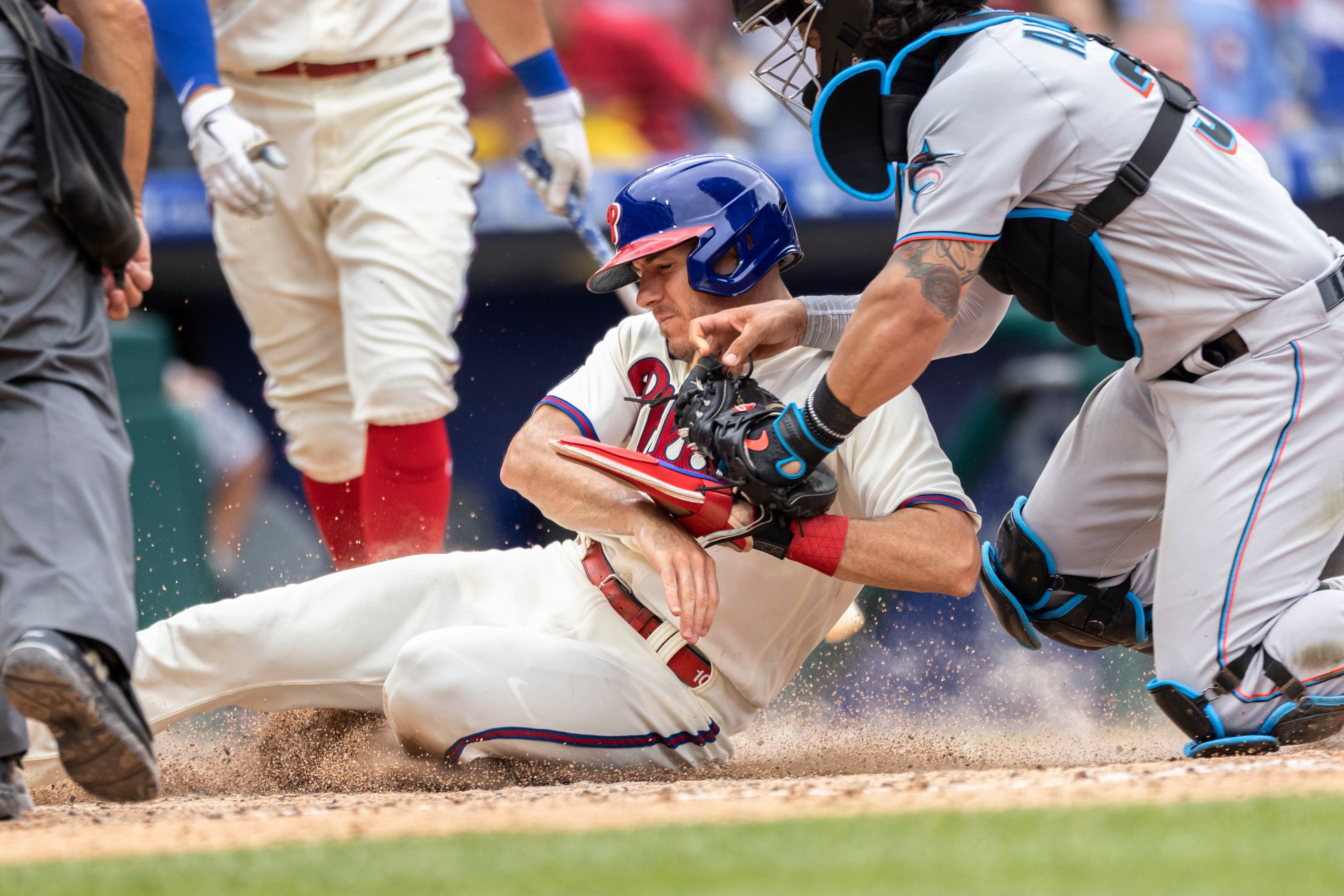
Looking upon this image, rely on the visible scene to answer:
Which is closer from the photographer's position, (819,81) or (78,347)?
(78,347)

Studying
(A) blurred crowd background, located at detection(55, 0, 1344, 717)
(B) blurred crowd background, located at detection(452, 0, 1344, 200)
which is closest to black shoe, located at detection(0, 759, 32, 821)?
(A) blurred crowd background, located at detection(55, 0, 1344, 717)

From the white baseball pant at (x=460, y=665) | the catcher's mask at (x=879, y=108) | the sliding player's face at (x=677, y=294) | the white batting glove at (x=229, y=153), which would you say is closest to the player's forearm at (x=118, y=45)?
the white batting glove at (x=229, y=153)

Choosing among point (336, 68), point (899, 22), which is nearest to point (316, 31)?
point (336, 68)

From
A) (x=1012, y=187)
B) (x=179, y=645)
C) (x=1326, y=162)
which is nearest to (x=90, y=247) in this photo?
(x=179, y=645)

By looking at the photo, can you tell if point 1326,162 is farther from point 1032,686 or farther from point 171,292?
point 171,292

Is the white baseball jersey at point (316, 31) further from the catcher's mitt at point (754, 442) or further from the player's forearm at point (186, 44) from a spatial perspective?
the catcher's mitt at point (754, 442)

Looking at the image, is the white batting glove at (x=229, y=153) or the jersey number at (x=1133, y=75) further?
the white batting glove at (x=229, y=153)

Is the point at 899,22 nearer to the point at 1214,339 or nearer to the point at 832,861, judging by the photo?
the point at 1214,339
